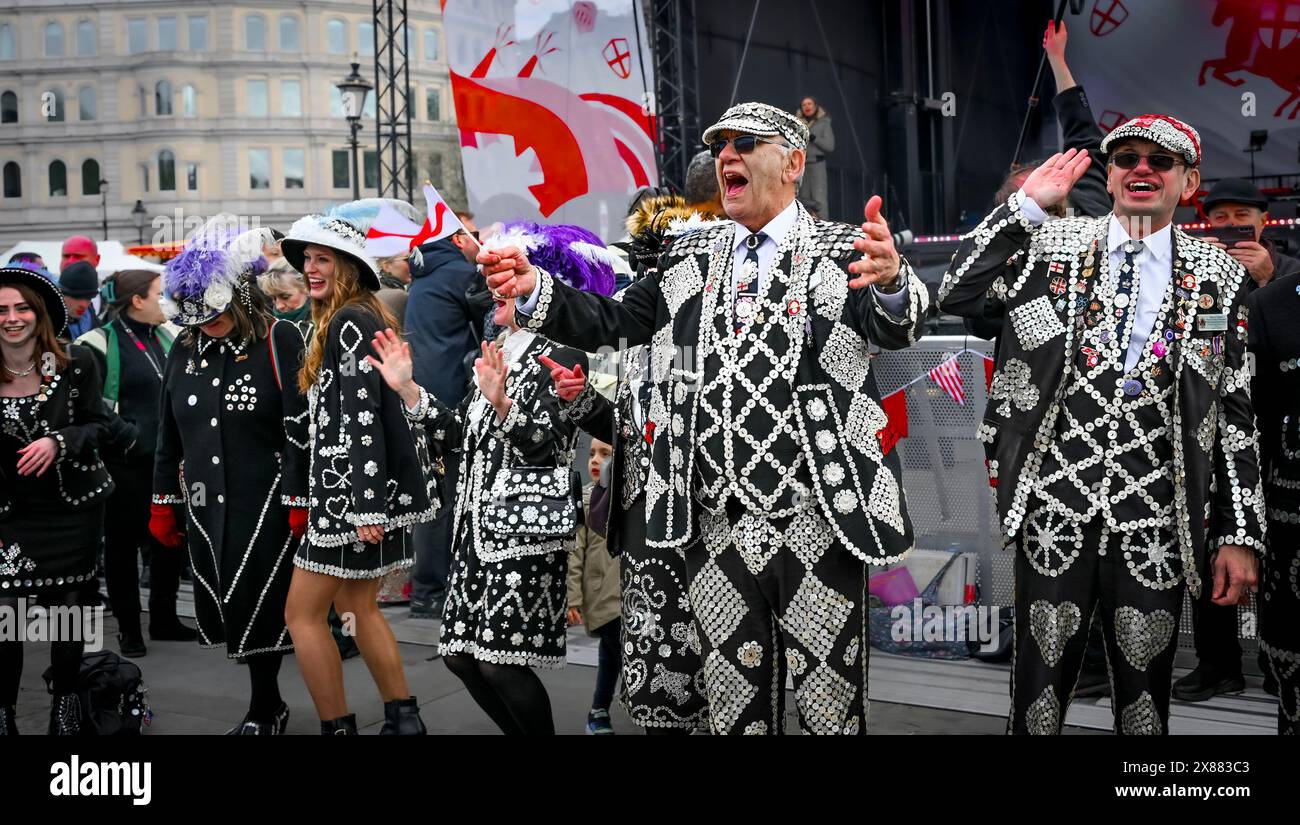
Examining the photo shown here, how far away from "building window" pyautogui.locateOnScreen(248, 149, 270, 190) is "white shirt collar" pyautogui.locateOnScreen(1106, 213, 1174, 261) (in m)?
40.4

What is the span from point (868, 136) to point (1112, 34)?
116 inches

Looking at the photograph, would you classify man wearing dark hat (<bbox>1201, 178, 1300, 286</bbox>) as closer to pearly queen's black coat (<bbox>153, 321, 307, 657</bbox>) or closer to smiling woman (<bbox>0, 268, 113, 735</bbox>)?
pearly queen's black coat (<bbox>153, 321, 307, 657</bbox>)

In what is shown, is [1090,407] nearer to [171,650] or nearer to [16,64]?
[171,650]

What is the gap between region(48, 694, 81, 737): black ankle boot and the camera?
4.83 m

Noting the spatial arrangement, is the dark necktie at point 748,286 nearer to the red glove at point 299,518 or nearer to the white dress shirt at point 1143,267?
the white dress shirt at point 1143,267

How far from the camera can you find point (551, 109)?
385 inches

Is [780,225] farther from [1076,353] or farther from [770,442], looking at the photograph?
[1076,353]

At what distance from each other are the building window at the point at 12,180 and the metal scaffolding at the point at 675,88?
20.1m

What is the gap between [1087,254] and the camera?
3.40 metres

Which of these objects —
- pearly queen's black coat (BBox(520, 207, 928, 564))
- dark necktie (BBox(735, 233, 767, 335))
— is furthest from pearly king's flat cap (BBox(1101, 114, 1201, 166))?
dark necktie (BBox(735, 233, 767, 335))

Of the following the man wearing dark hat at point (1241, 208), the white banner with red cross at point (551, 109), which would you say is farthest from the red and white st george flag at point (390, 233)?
the white banner with red cross at point (551, 109)

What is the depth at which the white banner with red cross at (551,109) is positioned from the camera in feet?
31.5
